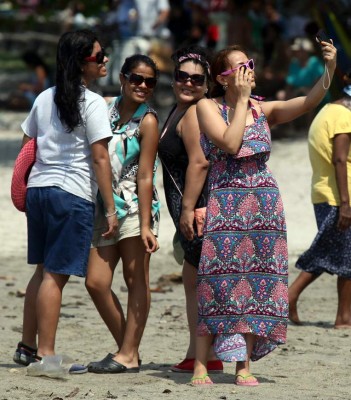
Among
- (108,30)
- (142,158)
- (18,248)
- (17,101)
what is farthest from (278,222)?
(17,101)

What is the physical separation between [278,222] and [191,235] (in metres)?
0.44

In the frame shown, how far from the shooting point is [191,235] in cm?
595

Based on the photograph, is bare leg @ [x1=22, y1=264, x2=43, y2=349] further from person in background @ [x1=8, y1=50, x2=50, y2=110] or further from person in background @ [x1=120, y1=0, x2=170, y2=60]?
person in background @ [x1=8, y1=50, x2=50, y2=110]

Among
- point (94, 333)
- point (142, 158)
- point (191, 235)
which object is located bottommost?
point (94, 333)

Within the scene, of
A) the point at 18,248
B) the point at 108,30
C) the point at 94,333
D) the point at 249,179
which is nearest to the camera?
the point at 249,179

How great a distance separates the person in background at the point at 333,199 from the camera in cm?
784

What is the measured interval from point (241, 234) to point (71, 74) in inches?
47.5

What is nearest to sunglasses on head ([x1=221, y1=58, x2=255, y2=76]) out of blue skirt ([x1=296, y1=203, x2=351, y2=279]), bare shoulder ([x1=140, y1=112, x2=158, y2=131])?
bare shoulder ([x1=140, y1=112, x2=158, y2=131])

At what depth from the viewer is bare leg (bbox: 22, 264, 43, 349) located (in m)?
6.24

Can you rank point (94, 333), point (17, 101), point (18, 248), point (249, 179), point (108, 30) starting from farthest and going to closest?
point (17, 101) < point (108, 30) < point (18, 248) < point (94, 333) < point (249, 179)

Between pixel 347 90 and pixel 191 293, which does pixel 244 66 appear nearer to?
pixel 191 293

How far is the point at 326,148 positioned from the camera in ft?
26.2

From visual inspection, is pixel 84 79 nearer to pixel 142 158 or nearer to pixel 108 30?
pixel 142 158

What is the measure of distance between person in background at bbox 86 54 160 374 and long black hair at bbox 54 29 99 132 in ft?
0.98
